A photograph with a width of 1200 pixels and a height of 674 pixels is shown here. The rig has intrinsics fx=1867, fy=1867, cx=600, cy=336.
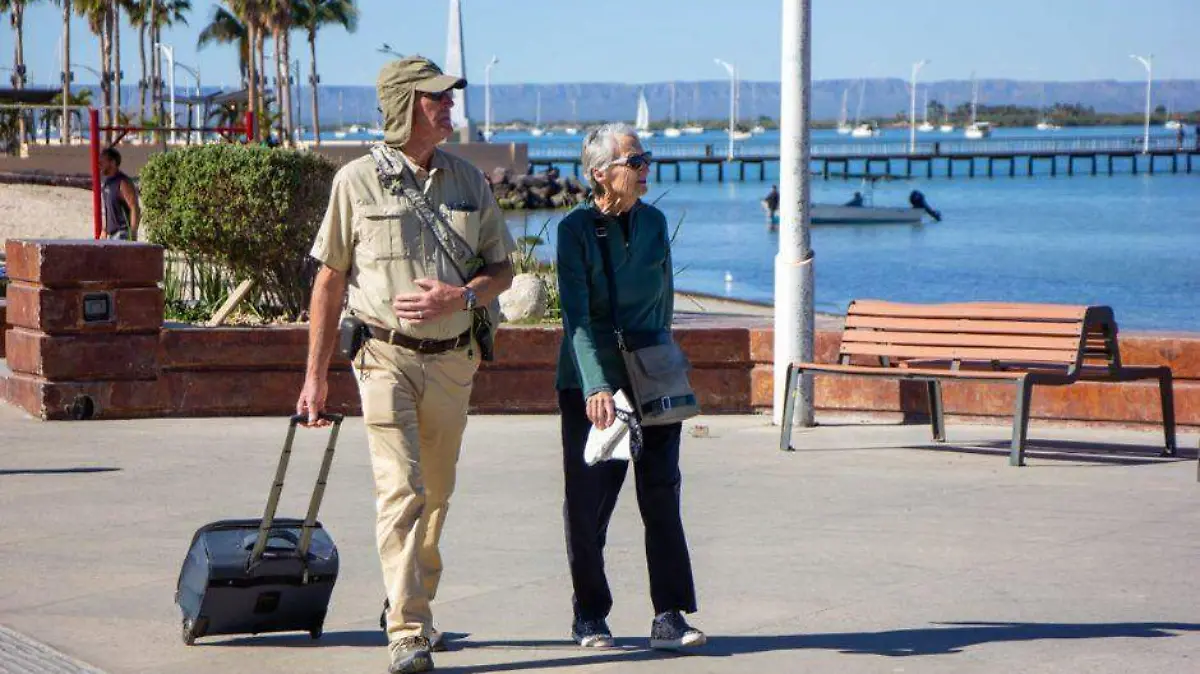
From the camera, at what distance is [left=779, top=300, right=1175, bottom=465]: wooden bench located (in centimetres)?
995

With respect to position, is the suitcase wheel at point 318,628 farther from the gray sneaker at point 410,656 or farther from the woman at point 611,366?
the woman at point 611,366

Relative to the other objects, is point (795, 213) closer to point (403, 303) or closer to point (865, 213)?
point (403, 303)

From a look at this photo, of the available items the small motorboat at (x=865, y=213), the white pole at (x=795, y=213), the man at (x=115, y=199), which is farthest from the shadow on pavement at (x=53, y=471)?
the small motorboat at (x=865, y=213)

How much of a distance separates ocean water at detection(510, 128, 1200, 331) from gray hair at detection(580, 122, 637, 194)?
23.4m

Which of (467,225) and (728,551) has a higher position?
(467,225)

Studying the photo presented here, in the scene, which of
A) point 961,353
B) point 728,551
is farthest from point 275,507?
point 961,353

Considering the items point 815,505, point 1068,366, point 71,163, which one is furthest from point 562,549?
point 71,163

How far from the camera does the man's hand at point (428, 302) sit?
18.4ft

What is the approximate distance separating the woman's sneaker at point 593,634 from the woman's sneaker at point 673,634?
6.1 inches

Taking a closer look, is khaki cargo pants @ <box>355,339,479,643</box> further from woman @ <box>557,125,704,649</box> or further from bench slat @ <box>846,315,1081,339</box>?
bench slat @ <box>846,315,1081,339</box>

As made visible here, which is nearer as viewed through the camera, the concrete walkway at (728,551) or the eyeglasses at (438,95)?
the eyeglasses at (438,95)

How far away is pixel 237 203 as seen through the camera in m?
12.7

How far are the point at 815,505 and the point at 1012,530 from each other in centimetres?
100

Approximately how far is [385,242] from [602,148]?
77cm
